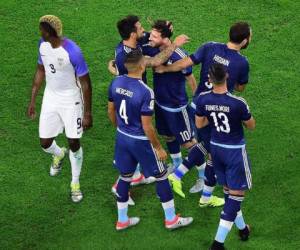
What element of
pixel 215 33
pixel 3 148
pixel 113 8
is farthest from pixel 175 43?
pixel 113 8

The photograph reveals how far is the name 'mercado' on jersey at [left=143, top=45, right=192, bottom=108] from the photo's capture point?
8312mm

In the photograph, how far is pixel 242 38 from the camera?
765 centimetres

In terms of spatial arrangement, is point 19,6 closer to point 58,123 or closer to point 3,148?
point 3,148

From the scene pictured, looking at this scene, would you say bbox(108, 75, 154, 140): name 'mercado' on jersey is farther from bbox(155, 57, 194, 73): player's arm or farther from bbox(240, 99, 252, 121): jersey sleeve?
bbox(240, 99, 252, 121): jersey sleeve

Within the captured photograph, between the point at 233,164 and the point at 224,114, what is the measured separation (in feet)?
2.13

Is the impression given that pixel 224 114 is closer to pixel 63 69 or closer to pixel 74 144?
pixel 63 69

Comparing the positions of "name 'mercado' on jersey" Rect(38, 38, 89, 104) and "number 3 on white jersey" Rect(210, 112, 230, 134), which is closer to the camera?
"number 3 on white jersey" Rect(210, 112, 230, 134)

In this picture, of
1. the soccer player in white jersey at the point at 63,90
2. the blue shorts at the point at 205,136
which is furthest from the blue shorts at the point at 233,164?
the soccer player in white jersey at the point at 63,90

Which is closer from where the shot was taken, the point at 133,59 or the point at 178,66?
the point at 133,59

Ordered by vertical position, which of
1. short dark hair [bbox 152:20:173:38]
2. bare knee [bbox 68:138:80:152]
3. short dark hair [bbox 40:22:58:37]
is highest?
short dark hair [bbox 152:20:173:38]

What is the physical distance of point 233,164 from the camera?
291 inches

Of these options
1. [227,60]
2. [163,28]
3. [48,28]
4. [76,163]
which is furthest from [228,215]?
[48,28]

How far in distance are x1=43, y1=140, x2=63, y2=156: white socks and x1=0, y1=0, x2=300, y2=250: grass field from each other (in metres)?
0.37

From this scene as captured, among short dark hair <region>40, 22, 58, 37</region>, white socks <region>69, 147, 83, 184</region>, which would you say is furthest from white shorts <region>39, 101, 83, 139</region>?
short dark hair <region>40, 22, 58, 37</region>
